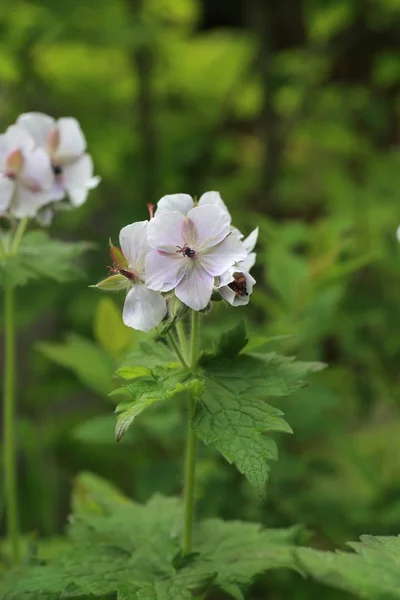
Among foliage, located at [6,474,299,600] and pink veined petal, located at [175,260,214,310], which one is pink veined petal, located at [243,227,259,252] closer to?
pink veined petal, located at [175,260,214,310]

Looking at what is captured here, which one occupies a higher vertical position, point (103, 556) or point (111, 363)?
point (111, 363)

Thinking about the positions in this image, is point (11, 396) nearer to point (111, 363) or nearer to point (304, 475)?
point (111, 363)

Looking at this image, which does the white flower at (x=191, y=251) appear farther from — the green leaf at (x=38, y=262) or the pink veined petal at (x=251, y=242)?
the green leaf at (x=38, y=262)

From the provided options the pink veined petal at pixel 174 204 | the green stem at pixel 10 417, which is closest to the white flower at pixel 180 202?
the pink veined petal at pixel 174 204

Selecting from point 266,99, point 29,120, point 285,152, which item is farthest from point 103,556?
point 285,152

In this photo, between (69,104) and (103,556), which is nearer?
(103,556)

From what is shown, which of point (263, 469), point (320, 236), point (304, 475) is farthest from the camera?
point (320, 236)

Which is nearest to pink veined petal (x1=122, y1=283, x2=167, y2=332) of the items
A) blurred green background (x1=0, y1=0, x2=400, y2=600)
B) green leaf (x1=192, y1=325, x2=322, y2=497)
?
green leaf (x1=192, y1=325, x2=322, y2=497)

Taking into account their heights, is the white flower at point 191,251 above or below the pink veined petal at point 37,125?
below
